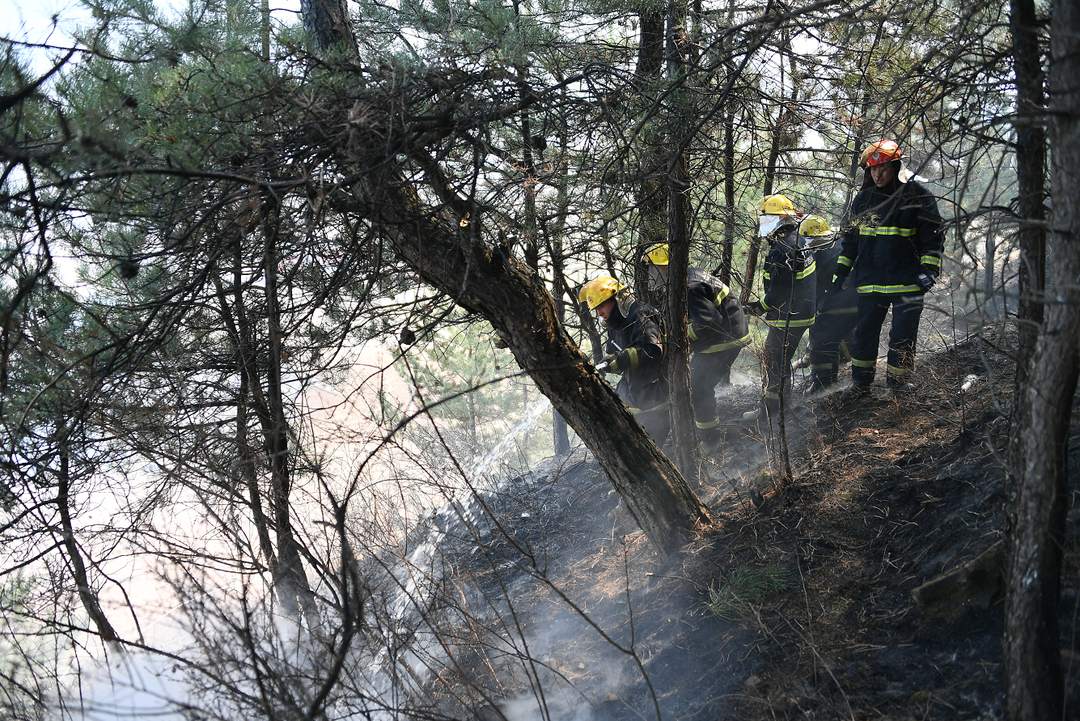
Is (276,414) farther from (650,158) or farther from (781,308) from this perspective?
(781,308)

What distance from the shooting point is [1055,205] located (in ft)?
8.90

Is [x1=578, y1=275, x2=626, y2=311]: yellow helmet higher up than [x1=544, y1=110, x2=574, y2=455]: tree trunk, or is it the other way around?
[x1=544, y1=110, x2=574, y2=455]: tree trunk

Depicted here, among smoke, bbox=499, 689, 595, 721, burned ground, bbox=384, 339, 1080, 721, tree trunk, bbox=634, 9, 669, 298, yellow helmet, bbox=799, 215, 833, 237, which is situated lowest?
smoke, bbox=499, 689, 595, 721

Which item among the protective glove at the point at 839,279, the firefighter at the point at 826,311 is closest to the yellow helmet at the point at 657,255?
the firefighter at the point at 826,311

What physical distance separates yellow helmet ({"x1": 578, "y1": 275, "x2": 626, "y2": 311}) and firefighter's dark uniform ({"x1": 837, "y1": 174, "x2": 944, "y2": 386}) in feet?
6.10

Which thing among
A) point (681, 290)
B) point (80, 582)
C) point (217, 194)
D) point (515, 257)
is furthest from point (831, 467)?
point (80, 582)

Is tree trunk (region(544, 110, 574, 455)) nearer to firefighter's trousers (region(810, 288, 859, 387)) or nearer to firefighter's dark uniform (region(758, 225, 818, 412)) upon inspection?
firefighter's dark uniform (region(758, 225, 818, 412))

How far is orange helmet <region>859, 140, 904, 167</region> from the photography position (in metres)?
5.84

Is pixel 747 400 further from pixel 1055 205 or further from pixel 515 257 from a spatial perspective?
pixel 1055 205

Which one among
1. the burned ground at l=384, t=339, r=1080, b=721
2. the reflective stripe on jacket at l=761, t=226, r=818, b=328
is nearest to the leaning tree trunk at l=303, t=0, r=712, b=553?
the burned ground at l=384, t=339, r=1080, b=721

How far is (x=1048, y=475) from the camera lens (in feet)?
9.30

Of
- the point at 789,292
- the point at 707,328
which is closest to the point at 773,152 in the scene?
the point at 789,292

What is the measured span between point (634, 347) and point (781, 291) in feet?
4.80

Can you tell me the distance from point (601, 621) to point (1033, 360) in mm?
3526
